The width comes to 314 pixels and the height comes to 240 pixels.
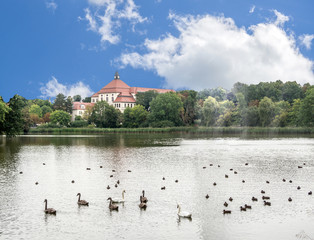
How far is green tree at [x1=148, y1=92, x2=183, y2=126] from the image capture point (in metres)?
143

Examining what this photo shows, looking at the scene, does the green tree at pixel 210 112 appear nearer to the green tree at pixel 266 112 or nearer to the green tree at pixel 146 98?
the green tree at pixel 266 112

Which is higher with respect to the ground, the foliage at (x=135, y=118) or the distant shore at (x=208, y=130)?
the foliage at (x=135, y=118)

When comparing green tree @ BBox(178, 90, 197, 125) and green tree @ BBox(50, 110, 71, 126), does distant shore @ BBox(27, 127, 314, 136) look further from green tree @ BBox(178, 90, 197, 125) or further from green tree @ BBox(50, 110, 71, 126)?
green tree @ BBox(50, 110, 71, 126)

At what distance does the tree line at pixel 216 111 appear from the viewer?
12281 cm

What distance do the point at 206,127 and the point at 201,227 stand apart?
344 feet

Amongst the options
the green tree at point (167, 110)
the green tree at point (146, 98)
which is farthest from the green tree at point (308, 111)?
the green tree at point (146, 98)

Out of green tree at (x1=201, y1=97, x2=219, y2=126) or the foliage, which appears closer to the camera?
green tree at (x1=201, y1=97, x2=219, y2=126)

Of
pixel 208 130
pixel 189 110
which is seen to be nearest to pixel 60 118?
pixel 189 110

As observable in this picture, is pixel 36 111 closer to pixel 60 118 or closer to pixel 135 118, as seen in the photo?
pixel 60 118

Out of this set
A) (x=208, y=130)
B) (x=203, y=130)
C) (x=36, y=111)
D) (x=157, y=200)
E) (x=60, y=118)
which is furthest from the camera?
(x=36, y=111)

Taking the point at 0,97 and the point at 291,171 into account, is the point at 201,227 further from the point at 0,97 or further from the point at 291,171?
the point at 0,97

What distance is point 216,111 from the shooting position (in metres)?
130

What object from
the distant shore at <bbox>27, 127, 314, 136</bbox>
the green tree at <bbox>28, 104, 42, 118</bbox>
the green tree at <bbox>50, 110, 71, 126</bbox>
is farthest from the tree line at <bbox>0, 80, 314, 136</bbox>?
the green tree at <bbox>28, 104, 42, 118</bbox>

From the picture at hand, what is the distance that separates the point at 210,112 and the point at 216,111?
8.80 ft
